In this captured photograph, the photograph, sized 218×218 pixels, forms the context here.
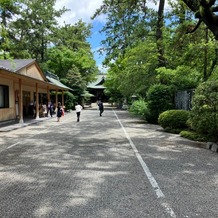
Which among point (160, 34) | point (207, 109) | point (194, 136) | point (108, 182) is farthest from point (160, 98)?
point (108, 182)

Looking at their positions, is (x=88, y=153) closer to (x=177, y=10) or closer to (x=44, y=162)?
(x=44, y=162)

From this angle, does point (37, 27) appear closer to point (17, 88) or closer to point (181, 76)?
point (17, 88)

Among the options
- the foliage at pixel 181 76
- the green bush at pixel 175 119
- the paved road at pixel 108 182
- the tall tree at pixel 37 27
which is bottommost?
the paved road at pixel 108 182

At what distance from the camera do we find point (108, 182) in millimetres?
5879

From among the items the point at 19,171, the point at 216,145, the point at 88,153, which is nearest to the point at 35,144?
the point at 88,153

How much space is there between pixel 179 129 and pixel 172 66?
850 cm

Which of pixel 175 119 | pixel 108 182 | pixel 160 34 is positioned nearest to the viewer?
pixel 108 182

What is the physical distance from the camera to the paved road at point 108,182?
4344mm

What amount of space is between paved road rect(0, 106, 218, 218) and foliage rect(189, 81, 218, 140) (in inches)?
50.6

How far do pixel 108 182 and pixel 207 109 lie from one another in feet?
22.0

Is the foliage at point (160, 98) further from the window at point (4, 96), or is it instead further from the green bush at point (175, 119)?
the window at point (4, 96)

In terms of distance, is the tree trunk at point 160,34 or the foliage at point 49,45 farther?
the foliage at point 49,45

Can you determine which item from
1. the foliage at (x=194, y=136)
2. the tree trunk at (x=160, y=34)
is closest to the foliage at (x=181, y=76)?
the tree trunk at (x=160, y=34)

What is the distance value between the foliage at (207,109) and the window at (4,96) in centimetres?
1538
